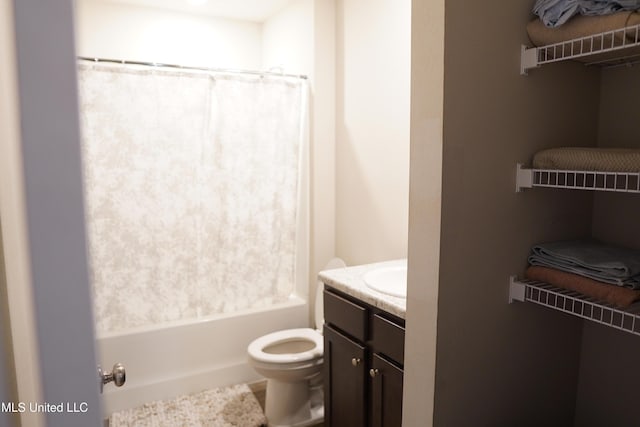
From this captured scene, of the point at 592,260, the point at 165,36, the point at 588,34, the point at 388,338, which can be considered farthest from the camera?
the point at 165,36

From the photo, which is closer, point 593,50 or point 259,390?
point 593,50

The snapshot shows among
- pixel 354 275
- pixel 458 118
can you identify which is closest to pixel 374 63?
pixel 354 275

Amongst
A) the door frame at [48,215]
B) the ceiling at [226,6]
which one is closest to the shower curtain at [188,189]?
the ceiling at [226,6]

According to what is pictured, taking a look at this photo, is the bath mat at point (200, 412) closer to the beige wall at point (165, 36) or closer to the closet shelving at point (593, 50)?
the closet shelving at point (593, 50)

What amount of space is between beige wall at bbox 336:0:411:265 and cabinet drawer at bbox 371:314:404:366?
0.77 meters

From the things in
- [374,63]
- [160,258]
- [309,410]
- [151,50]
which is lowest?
[309,410]

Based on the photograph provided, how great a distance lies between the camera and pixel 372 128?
2.56 metres

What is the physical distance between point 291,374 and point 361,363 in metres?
0.60

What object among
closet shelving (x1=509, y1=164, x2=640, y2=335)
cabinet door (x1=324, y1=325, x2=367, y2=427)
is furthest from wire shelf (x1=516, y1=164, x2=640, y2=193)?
cabinet door (x1=324, y1=325, x2=367, y2=427)

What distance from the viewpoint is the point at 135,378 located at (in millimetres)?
2559

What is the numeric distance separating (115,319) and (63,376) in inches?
82.2

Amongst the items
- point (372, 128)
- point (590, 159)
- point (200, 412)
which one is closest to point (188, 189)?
point (372, 128)

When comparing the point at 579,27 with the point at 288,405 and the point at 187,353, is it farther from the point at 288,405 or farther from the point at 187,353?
the point at 187,353

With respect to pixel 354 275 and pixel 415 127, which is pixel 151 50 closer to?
pixel 354 275
